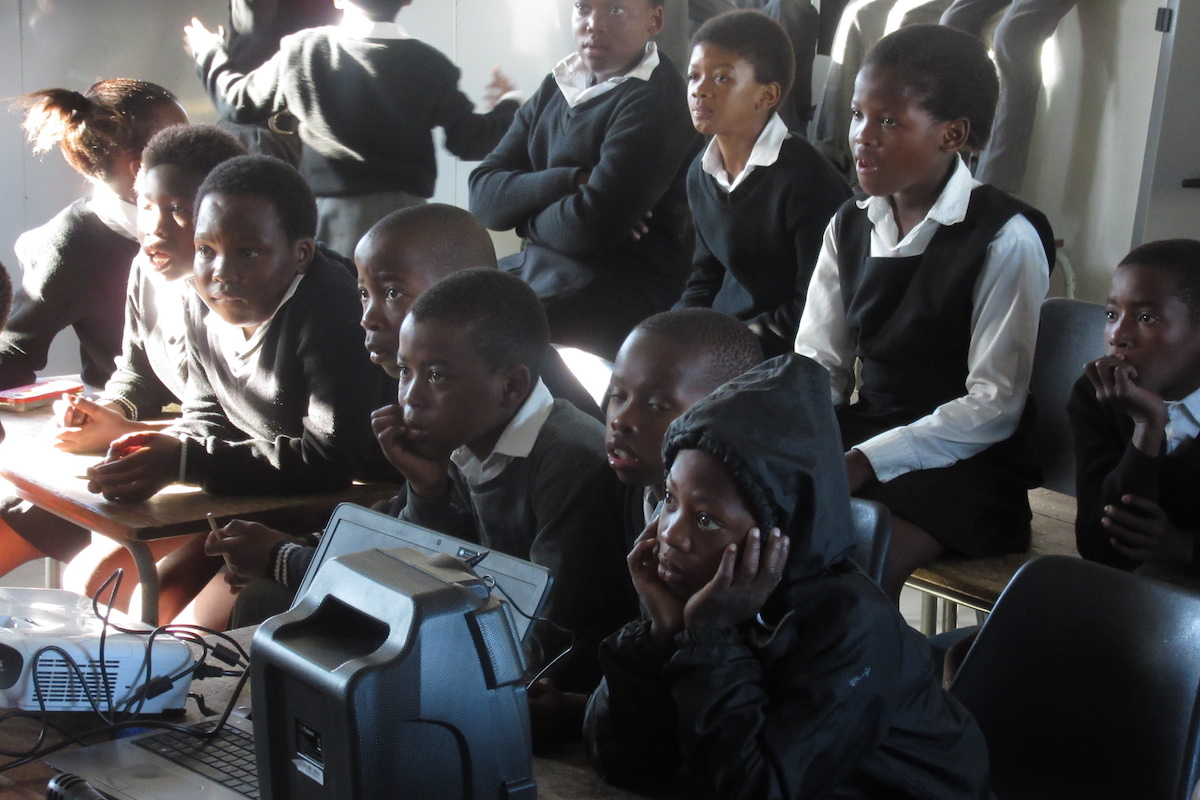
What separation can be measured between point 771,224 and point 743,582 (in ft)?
5.79

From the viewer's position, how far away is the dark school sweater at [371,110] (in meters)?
3.91

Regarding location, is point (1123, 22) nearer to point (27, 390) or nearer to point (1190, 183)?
point (1190, 183)

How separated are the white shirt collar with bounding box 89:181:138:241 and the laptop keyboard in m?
2.05

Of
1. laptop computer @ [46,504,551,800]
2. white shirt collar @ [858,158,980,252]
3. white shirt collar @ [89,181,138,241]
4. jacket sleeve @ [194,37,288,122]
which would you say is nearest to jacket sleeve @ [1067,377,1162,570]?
white shirt collar @ [858,158,980,252]

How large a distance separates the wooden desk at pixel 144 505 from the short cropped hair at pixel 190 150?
2.19ft

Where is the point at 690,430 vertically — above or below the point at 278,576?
above

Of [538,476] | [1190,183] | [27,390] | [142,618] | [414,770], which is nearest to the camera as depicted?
[414,770]

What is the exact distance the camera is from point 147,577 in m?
2.09

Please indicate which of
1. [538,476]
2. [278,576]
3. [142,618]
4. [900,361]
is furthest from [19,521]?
[900,361]

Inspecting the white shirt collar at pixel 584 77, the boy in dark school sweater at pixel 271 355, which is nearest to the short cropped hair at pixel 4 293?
the boy in dark school sweater at pixel 271 355

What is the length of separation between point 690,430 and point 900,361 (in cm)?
117

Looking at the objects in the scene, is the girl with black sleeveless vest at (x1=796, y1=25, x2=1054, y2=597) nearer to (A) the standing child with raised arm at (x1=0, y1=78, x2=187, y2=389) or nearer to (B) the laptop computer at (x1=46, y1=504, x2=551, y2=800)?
(B) the laptop computer at (x1=46, y1=504, x2=551, y2=800)

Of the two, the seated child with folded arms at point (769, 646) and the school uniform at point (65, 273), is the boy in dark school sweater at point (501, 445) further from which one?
the school uniform at point (65, 273)

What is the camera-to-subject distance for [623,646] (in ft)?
4.19
